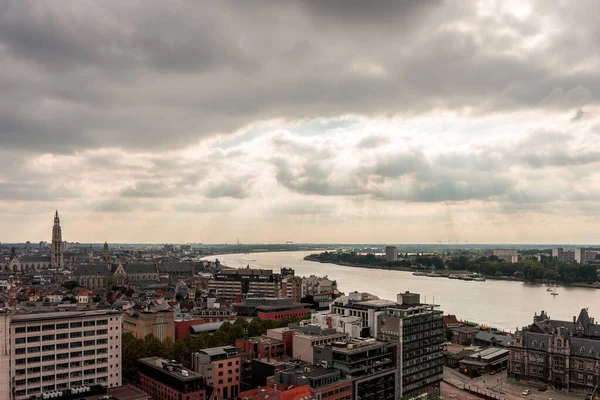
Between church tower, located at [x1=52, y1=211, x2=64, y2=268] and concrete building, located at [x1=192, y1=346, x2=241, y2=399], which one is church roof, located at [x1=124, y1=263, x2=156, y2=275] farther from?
concrete building, located at [x1=192, y1=346, x2=241, y2=399]

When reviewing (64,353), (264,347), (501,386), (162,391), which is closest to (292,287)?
(264,347)

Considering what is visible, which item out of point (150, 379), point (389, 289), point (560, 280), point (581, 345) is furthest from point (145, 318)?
point (560, 280)

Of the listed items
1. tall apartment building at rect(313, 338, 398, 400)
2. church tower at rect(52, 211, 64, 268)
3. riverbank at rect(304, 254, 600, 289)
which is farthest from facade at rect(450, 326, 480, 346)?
church tower at rect(52, 211, 64, 268)

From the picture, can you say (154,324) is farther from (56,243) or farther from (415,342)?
(56,243)

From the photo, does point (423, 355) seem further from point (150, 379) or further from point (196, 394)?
point (150, 379)

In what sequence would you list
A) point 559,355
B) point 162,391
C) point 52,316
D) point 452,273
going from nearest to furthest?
point 162,391 < point 52,316 < point 559,355 < point 452,273

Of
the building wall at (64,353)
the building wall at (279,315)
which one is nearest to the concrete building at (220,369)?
the building wall at (64,353)
